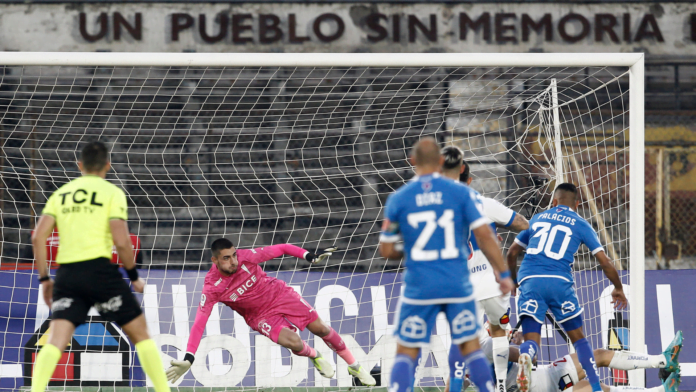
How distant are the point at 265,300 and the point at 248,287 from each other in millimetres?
200

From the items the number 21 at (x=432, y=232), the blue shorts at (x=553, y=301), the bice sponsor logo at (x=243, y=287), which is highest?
A: the number 21 at (x=432, y=232)

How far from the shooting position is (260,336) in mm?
7805

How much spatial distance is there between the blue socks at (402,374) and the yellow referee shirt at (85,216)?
6.35ft

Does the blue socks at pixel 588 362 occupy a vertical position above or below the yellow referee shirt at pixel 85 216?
below

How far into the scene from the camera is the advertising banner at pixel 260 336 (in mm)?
7617

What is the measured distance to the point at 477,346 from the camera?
453cm

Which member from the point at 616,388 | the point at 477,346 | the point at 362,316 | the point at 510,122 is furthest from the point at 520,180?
the point at 477,346

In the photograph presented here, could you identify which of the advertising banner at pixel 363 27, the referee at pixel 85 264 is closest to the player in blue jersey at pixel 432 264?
the referee at pixel 85 264

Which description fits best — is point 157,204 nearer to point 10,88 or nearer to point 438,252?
point 10,88

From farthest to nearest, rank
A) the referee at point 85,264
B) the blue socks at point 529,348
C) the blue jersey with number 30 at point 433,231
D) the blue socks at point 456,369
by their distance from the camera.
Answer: the blue socks at point 529,348, the blue socks at point 456,369, the referee at point 85,264, the blue jersey with number 30 at point 433,231

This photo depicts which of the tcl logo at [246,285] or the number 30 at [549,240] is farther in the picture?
the tcl logo at [246,285]

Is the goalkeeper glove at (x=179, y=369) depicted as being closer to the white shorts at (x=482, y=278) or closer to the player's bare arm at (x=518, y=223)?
the white shorts at (x=482, y=278)

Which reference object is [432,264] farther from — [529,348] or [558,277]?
[558,277]

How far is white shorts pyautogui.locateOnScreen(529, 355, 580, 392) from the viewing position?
6.13 meters
